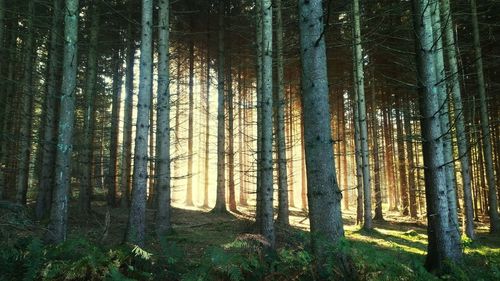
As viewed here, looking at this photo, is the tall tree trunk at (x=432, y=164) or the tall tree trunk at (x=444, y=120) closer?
the tall tree trunk at (x=432, y=164)

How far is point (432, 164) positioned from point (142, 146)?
5.86 m

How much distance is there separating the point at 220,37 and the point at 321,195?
1443 cm

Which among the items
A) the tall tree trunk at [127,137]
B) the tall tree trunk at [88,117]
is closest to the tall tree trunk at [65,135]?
the tall tree trunk at [88,117]

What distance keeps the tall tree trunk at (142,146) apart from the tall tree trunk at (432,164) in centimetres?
558

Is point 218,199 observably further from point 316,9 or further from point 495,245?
point 316,9

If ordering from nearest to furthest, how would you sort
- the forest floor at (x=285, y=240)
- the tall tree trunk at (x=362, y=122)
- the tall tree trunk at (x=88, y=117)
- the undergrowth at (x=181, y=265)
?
the undergrowth at (x=181, y=265) → the forest floor at (x=285, y=240) → the tall tree trunk at (x=88, y=117) → the tall tree trunk at (x=362, y=122)

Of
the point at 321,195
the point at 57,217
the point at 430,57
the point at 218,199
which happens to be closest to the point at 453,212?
the point at 430,57

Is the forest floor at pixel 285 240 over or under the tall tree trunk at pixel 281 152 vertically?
under

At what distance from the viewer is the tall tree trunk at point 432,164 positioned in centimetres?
538

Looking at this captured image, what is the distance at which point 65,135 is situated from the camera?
7.32m

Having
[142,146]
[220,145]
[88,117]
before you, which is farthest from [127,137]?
[142,146]

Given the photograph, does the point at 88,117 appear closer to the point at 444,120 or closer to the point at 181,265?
the point at 181,265

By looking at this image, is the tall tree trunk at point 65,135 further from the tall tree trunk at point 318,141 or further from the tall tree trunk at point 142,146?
the tall tree trunk at point 318,141

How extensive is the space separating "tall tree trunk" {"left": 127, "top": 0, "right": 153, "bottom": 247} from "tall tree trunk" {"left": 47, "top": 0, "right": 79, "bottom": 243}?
1343mm
